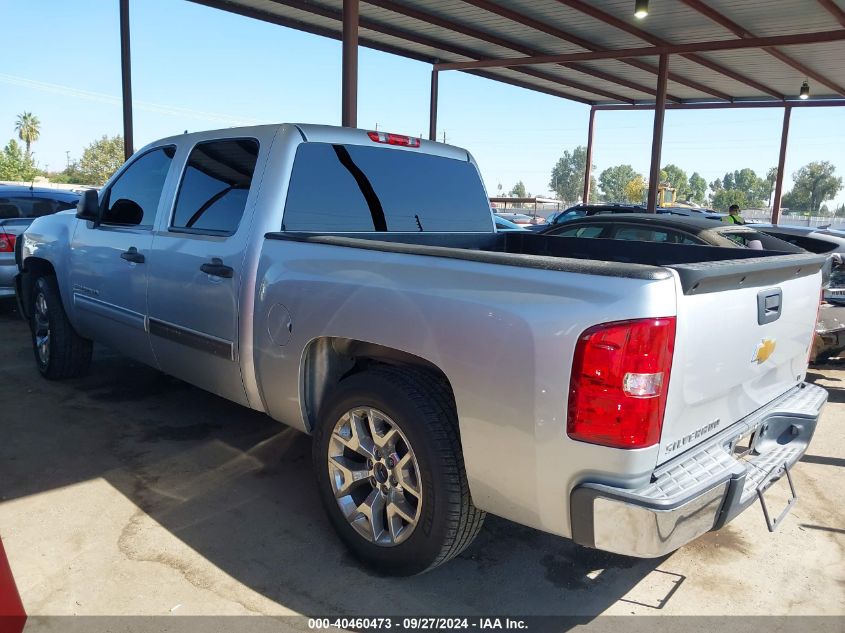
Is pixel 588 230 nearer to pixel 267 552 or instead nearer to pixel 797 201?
pixel 267 552

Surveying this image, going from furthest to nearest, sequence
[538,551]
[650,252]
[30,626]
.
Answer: [650,252]
[538,551]
[30,626]

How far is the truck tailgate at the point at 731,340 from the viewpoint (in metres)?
2.18

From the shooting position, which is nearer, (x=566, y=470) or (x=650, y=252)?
(x=566, y=470)

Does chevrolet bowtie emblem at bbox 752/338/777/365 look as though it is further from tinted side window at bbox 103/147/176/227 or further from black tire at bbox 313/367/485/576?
tinted side window at bbox 103/147/176/227

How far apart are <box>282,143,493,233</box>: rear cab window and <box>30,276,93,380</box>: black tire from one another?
2962 mm

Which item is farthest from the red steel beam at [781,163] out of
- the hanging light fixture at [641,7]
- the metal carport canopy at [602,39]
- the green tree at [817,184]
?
the green tree at [817,184]

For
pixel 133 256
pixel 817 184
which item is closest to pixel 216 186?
pixel 133 256

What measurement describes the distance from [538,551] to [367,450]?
105cm

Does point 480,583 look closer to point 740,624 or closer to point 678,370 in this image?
point 740,624

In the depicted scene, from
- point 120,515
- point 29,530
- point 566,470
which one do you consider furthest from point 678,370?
point 29,530

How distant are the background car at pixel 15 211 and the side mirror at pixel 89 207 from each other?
165 inches

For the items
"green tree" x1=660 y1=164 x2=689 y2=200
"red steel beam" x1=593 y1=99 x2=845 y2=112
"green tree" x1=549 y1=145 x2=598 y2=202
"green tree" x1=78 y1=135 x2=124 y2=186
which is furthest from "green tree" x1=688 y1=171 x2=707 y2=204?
"red steel beam" x1=593 y1=99 x2=845 y2=112

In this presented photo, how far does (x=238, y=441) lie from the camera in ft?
14.4

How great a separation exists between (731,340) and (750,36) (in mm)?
14701
